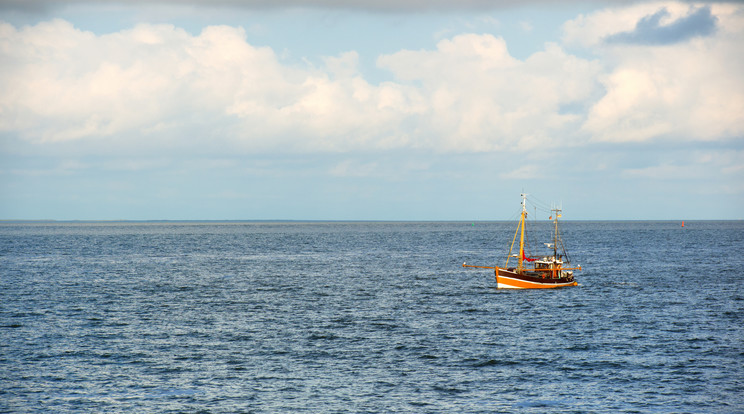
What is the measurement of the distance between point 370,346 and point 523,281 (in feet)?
124

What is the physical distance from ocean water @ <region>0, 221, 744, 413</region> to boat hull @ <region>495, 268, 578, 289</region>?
1692mm

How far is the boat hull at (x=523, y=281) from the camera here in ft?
266

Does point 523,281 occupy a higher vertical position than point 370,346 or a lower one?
higher

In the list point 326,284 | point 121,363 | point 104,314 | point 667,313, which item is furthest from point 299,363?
point 326,284

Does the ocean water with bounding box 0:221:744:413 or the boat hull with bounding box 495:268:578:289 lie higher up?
the boat hull with bounding box 495:268:578:289

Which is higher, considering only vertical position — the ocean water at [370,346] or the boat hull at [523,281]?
the boat hull at [523,281]

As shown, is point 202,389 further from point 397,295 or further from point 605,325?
point 397,295

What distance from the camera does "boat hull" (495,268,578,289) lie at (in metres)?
81.1

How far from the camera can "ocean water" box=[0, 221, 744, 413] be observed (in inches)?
1426

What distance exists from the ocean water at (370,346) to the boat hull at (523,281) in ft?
5.55

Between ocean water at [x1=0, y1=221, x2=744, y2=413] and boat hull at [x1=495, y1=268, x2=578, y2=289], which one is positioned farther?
boat hull at [x1=495, y1=268, x2=578, y2=289]

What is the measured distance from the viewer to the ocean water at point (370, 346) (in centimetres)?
3622

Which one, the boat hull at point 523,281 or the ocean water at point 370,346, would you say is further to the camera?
the boat hull at point 523,281

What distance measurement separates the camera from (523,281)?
81000mm
